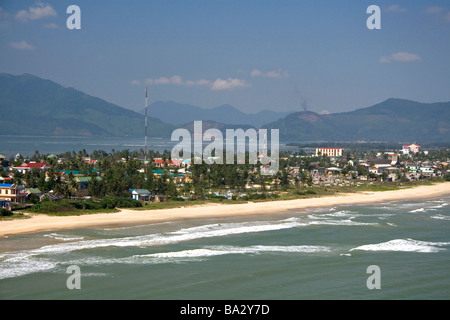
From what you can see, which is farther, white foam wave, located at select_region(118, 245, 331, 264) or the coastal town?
the coastal town

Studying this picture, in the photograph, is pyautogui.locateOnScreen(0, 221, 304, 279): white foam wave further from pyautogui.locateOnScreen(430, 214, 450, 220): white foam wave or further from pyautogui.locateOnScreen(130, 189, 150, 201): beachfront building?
pyautogui.locateOnScreen(130, 189, 150, 201): beachfront building

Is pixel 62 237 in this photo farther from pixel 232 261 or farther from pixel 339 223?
pixel 339 223

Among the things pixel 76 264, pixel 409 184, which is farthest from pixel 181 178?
pixel 76 264

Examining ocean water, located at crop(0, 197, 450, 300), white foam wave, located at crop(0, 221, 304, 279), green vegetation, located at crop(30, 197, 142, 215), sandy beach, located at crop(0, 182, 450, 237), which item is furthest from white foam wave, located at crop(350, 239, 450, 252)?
green vegetation, located at crop(30, 197, 142, 215)

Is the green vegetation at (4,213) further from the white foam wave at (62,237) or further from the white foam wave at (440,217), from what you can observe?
the white foam wave at (440,217)

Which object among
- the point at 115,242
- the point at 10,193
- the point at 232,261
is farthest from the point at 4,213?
the point at 232,261

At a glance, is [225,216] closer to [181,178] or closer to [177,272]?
[177,272]
